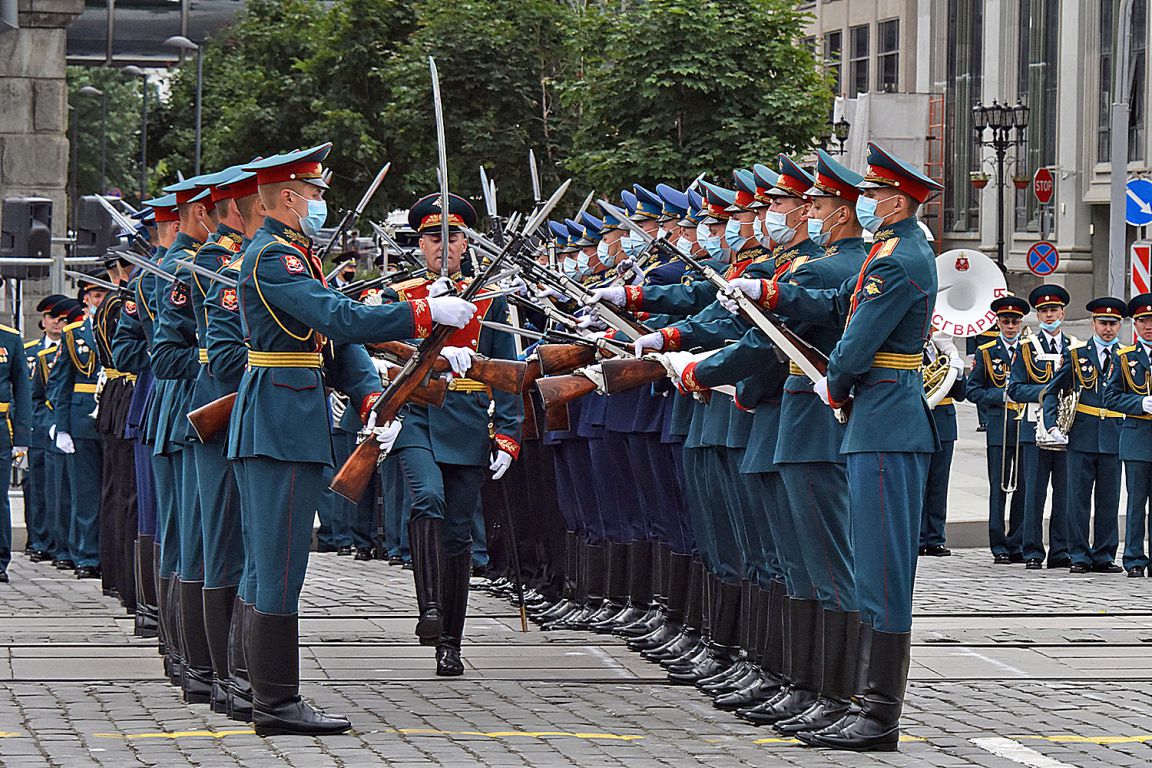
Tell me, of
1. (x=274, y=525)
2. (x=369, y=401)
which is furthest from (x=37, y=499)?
(x=274, y=525)

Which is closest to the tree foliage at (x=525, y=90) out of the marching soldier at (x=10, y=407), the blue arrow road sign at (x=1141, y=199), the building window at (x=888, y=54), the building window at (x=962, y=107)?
the blue arrow road sign at (x=1141, y=199)

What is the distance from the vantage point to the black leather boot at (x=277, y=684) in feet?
27.0

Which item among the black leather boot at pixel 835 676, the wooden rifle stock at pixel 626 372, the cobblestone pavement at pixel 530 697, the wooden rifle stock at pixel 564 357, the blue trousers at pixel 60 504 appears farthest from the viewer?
the blue trousers at pixel 60 504

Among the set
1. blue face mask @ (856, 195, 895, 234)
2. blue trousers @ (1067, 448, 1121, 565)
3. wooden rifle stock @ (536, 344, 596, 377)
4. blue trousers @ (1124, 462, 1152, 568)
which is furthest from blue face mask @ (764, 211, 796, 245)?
blue trousers @ (1067, 448, 1121, 565)

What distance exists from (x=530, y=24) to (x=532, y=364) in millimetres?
21424

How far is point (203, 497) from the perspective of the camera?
885cm

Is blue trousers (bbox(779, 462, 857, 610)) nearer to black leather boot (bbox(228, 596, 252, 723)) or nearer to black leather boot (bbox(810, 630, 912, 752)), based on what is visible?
black leather boot (bbox(810, 630, 912, 752))

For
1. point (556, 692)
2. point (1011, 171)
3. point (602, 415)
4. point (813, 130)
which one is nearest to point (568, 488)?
point (602, 415)

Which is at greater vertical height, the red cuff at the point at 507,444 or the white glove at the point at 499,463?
the red cuff at the point at 507,444

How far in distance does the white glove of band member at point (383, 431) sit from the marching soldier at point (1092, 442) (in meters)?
7.77

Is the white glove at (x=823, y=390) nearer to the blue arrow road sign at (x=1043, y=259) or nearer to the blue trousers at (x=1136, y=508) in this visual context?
the blue trousers at (x=1136, y=508)

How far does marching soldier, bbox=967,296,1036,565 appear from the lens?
1616 centimetres

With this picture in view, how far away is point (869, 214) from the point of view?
8.46 metres

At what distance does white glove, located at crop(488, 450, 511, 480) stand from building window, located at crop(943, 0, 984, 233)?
44.0m
